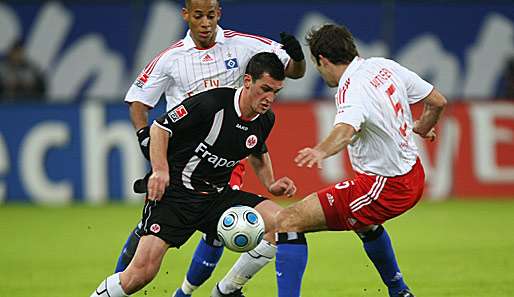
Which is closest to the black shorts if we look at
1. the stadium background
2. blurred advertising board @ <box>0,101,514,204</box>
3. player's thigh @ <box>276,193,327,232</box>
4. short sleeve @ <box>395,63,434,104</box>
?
player's thigh @ <box>276,193,327,232</box>

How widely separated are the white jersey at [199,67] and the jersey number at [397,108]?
112 centimetres

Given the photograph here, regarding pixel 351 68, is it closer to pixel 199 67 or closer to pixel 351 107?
pixel 351 107

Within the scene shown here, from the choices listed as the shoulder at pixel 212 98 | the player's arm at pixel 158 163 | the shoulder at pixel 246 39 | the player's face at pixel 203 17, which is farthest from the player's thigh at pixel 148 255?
the shoulder at pixel 246 39

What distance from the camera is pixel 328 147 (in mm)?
6527

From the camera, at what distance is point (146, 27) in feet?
61.6

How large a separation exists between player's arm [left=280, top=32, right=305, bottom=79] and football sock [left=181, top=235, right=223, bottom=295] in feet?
4.34

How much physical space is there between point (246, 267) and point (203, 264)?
522 millimetres

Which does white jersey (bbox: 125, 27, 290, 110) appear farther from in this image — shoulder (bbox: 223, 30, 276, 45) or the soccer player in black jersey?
the soccer player in black jersey

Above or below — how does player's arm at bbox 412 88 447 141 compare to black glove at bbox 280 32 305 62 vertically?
below

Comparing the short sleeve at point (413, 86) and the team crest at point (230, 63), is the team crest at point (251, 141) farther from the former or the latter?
the short sleeve at point (413, 86)

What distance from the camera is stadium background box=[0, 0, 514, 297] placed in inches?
423

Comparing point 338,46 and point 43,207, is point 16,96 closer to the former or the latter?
point 43,207

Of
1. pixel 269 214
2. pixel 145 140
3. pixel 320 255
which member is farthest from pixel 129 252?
pixel 320 255

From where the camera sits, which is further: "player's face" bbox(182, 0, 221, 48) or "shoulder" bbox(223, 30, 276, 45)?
"shoulder" bbox(223, 30, 276, 45)
